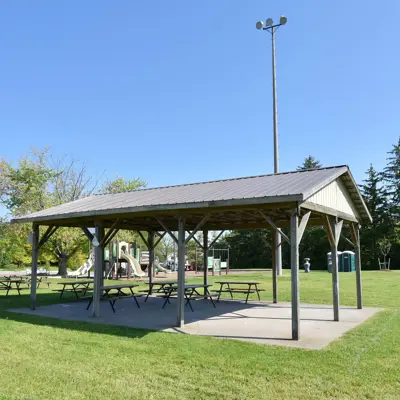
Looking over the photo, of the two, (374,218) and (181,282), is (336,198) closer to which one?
(181,282)

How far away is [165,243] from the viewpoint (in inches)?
1738

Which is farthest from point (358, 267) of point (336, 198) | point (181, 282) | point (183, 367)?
point (183, 367)

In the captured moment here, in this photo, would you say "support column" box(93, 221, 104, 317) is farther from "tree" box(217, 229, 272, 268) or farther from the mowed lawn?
"tree" box(217, 229, 272, 268)

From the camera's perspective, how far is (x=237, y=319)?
9.23 meters

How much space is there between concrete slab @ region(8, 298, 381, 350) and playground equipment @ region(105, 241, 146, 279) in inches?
438

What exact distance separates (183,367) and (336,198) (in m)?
5.88

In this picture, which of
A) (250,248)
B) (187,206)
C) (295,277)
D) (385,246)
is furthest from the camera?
(250,248)

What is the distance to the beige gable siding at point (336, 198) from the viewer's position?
27.9 feet

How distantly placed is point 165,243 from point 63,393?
39859 mm

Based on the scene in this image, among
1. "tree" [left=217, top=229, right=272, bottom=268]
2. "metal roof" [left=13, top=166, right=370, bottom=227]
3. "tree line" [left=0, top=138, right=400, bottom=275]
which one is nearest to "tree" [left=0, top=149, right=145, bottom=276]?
"tree line" [left=0, top=138, right=400, bottom=275]

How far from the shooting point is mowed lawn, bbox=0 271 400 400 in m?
4.50

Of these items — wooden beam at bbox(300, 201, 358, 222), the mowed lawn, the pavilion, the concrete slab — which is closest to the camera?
the mowed lawn

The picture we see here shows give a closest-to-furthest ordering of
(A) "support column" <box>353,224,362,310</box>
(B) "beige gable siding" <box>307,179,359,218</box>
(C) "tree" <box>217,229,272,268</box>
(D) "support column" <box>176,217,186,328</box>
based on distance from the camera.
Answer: (D) "support column" <box>176,217,186,328</box> → (B) "beige gable siding" <box>307,179,359,218</box> → (A) "support column" <box>353,224,362,310</box> → (C) "tree" <box>217,229,272,268</box>

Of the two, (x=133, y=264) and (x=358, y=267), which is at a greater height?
(x=358, y=267)
